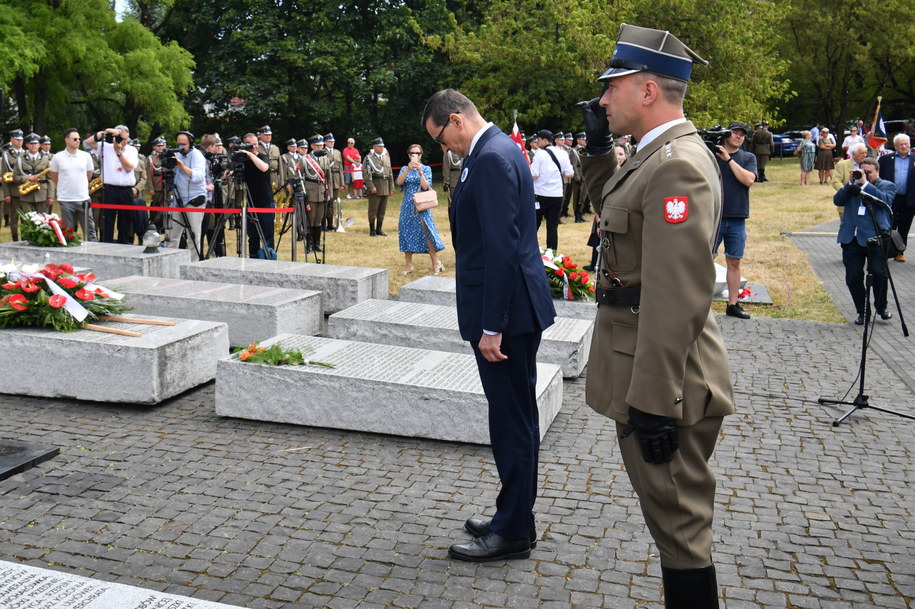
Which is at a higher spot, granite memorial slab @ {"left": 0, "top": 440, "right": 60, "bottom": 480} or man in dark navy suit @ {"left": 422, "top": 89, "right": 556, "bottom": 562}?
man in dark navy suit @ {"left": 422, "top": 89, "right": 556, "bottom": 562}

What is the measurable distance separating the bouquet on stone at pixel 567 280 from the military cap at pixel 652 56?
6292 millimetres

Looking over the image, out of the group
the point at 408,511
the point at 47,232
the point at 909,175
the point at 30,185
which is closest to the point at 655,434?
the point at 408,511

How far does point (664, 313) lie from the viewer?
9.80 feet

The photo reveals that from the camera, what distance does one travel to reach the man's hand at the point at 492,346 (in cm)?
416

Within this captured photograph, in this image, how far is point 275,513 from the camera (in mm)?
5062

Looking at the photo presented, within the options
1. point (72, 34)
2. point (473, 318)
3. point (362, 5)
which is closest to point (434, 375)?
point (473, 318)

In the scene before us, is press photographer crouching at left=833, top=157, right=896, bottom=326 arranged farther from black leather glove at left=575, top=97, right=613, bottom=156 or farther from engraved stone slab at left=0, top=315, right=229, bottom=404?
black leather glove at left=575, top=97, right=613, bottom=156

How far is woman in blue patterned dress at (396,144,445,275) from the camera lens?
13.5 m

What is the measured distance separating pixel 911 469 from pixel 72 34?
2690 cm

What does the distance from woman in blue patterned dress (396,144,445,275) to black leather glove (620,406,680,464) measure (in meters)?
10.5

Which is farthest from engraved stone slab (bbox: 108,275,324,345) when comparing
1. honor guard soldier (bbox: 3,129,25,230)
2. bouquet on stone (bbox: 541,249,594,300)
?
honor guard soldier (bbox: 3,129,25,230)

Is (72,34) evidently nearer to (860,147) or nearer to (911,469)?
(860,147)

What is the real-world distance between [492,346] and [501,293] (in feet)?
0.78

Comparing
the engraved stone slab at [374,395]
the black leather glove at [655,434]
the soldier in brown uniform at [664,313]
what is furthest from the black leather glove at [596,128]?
the engraved stone slab at [374,395]
